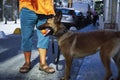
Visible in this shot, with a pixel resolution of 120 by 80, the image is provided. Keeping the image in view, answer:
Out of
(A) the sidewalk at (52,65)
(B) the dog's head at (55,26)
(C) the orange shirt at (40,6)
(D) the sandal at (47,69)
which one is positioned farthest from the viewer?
(D) the sandal at (47,69)

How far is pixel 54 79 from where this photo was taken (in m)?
6.84

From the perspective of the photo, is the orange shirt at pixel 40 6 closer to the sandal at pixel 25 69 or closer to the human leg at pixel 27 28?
the human leg at pixel 27 28

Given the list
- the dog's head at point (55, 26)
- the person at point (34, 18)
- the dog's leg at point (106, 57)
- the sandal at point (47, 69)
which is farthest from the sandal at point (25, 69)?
the dog's leg at point (106, 57)

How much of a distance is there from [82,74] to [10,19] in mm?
26260

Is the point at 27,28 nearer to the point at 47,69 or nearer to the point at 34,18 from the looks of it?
the point at 34,18

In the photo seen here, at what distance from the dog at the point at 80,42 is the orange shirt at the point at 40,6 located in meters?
0.66

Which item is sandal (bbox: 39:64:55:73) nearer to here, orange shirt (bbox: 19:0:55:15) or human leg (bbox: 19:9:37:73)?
human leg (bbox: 19:9:37:73)

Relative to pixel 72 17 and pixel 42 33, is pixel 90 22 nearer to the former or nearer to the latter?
pixel 72 17

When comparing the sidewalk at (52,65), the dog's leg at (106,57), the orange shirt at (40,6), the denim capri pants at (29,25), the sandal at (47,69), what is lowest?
the sidewalk at (52,65)

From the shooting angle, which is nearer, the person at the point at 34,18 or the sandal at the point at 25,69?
the person at the point at 34,18

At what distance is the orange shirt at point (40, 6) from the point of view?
282 inches

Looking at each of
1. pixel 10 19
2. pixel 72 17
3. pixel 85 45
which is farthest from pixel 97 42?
pixel 10 19

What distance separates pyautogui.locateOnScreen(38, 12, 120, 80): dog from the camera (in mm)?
6262

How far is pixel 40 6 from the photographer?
7.20 meters
